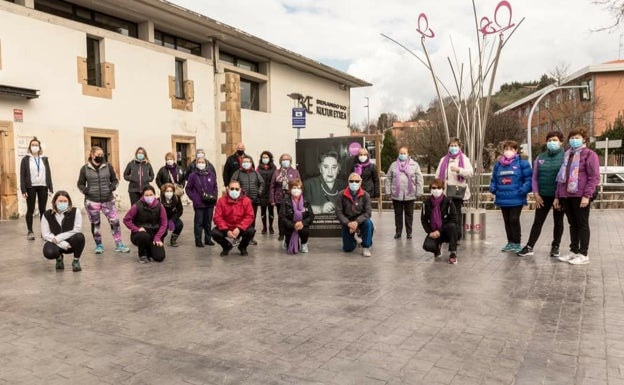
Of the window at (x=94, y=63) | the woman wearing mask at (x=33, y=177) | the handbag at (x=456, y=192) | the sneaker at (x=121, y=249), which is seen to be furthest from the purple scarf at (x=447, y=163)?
the window at (x=94, y=63)

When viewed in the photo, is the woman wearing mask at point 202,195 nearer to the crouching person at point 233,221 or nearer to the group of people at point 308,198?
the group of people at point 308,198

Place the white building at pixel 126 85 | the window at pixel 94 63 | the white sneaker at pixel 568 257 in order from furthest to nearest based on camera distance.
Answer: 1. the window at pixel 94 63
2. the white building at pixel 126 85
3. the white sneaker at pixel 568 257

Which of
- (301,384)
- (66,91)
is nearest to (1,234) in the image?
(66,91)

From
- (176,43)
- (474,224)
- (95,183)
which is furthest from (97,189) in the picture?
(176,43)

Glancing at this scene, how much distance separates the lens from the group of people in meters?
7.13

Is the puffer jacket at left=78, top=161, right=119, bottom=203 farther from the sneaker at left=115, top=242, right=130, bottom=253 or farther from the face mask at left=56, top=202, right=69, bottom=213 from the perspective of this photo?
the face mask at left=56, top=202, right=69, bottom=213

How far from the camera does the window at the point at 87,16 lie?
1491 cm

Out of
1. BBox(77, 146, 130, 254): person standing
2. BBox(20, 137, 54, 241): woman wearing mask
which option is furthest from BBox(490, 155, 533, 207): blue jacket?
BBox(20, 137, 54, 241): woman wearing mask

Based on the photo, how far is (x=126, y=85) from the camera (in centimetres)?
1680

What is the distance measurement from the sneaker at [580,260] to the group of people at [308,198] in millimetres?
17

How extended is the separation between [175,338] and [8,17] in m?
Answer: 12.7

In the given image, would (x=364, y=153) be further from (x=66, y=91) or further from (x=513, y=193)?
(x=66, y=91)

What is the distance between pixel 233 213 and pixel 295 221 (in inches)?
41.6

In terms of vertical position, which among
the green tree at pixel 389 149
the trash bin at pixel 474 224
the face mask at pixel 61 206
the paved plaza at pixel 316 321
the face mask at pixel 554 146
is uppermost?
the green tree at pixel 389 149
